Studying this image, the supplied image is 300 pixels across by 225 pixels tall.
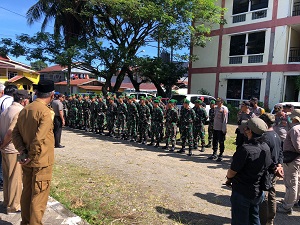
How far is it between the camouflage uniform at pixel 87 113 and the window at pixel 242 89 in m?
11.0

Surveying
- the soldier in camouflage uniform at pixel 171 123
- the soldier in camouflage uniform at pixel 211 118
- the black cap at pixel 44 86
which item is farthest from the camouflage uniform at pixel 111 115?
the black cap at pixel 44 86

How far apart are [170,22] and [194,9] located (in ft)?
6.68

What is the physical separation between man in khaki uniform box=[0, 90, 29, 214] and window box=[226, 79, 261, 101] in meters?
16.7

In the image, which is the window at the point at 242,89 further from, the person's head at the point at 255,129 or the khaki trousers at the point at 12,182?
the khaki trousers at the point at 12,182

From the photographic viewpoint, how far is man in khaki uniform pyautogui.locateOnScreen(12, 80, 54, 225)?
3084mm

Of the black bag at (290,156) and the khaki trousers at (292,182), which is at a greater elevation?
the black bag at (290,156)

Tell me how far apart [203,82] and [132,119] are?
12222mm

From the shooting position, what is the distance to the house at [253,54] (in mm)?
16609

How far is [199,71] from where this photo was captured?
21.7 m

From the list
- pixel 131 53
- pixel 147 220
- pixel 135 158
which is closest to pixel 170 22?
pixel 131 53

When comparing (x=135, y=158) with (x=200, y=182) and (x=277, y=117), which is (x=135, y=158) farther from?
(x=277, y=117)

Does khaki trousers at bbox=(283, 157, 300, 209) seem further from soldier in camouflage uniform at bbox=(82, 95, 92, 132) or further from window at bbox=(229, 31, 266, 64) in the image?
window at bbox=(229, 31, 266, 64)

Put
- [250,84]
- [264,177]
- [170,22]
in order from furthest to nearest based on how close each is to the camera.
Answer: [250,84], [170,22], [264,177]

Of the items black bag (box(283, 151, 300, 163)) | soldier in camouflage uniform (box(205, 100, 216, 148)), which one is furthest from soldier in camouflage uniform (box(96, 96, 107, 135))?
black bag (box(283, 151, 300, 163))
